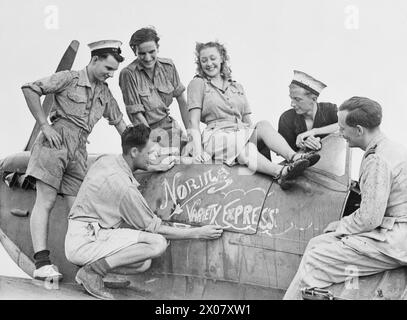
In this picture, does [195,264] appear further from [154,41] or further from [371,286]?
[154,41]

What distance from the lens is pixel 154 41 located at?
6234 mm

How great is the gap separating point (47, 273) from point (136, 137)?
114 centimetres

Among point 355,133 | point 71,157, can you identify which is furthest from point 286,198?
point 71,157

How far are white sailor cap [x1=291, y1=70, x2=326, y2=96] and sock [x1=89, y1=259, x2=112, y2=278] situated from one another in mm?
1773

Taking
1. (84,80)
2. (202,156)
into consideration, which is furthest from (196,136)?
(84,80)

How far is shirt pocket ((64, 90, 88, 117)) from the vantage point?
592 centimetres

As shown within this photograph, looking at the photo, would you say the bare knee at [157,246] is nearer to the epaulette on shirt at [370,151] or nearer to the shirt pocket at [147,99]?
the shirt pocket at [147,99]

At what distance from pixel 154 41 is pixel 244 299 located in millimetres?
2182

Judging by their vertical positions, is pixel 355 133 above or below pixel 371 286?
above

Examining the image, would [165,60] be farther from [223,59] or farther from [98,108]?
[98,108]

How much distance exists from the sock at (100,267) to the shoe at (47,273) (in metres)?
0.40

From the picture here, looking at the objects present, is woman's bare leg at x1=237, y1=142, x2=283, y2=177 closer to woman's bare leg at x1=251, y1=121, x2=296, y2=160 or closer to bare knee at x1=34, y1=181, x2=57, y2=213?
woman's bare leg at x1=251, y1=121, x2=296, y2=160

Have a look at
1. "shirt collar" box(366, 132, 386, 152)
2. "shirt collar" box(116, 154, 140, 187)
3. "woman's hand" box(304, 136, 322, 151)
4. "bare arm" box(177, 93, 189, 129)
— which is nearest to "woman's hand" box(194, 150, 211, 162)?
"shirt collar" box(116, 154, 140, 187)

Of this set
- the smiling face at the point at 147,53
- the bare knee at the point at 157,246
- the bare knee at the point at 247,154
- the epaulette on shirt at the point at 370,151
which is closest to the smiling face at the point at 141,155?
the bare knee at the point at 157,246
